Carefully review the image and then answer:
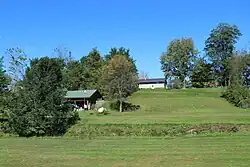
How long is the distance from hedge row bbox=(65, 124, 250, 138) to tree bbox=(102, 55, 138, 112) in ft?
71.5

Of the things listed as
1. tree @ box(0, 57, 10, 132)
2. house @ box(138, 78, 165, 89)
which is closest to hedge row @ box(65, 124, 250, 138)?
tree @ box(0, 57, 10, 132)

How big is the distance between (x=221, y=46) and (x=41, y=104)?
215ft

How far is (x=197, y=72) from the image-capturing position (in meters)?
88.1

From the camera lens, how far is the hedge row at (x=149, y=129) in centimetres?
2902

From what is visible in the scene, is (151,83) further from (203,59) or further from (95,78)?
(95,78)

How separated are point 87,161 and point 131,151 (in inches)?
114

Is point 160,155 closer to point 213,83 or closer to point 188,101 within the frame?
point 188,101

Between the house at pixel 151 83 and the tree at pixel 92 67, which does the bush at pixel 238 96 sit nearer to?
the tree at pixel 92 67

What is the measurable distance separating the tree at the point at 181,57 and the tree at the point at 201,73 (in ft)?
Result: 6.45

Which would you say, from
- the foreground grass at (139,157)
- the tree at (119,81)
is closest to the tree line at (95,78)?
the tree at (119,81)

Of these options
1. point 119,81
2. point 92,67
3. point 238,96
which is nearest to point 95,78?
point 92,67

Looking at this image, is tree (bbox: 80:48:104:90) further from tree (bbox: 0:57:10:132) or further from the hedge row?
the hedge row

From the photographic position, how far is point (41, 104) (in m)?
32.1

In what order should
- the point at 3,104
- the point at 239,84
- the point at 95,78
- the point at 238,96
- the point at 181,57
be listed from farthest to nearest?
the point at 181,57 < the point at 95,78 < the point at 239,84 < the point at 238,96 < the point at 3,104
